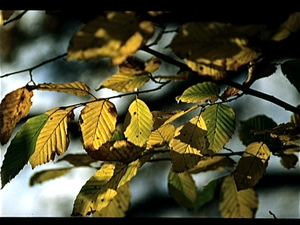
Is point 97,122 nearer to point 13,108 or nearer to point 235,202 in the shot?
point 13,108

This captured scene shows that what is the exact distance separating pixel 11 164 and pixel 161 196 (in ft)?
2.73

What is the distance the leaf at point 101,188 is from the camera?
42cm

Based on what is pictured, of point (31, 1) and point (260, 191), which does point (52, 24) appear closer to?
point (260, 191)

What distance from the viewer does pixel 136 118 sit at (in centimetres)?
43

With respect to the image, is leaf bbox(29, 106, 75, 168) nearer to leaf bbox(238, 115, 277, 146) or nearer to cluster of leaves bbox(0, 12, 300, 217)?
→ cluster of leaves bbox(0, 12, 300, 217)

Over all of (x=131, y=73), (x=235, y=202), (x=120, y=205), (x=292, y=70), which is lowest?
(x=235, y=202)

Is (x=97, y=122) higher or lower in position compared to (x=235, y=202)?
higher

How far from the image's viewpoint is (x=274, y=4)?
12.8 inches

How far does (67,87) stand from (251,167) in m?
0.24

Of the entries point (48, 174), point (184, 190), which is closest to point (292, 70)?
point (184, 190)

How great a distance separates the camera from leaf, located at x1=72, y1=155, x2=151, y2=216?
42cm

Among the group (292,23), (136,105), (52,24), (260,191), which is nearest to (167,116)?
(136,105)

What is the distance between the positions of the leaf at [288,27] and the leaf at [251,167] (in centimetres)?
17

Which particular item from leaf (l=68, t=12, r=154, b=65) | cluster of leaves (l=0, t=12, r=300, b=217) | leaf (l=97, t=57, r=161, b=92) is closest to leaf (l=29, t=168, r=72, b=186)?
cluster of leaves (l=0, t=12, r=300, b=217)
